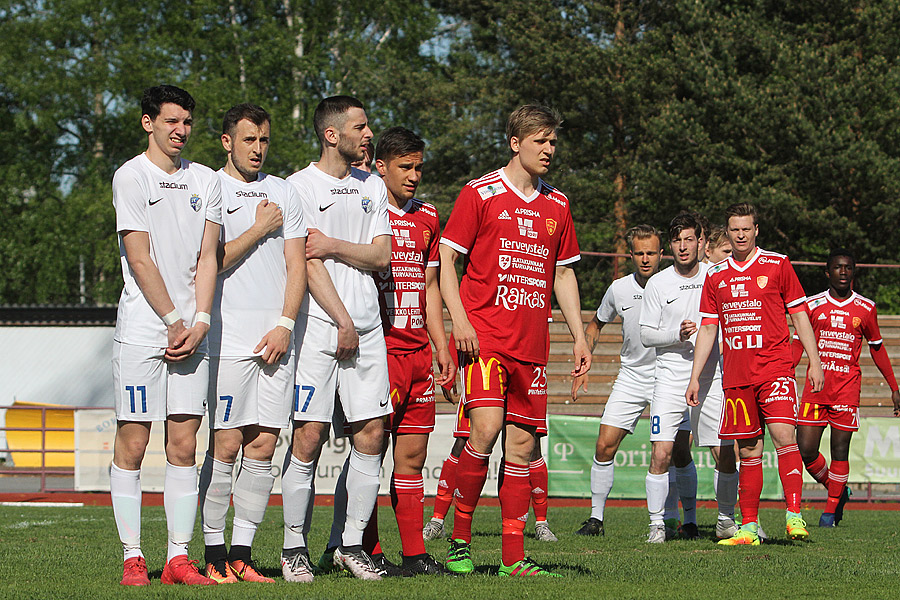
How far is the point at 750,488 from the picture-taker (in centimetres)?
861

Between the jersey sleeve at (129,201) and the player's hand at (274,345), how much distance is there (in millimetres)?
843

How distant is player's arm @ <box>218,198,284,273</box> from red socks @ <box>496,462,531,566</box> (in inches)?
74.0

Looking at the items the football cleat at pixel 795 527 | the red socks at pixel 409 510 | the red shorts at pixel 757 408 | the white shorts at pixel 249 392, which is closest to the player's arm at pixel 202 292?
the white shorts at pixel 249 392

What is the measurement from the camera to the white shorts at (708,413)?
9.41m

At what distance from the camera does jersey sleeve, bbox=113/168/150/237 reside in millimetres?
5629

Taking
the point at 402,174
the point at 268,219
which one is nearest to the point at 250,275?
the point at 268,219

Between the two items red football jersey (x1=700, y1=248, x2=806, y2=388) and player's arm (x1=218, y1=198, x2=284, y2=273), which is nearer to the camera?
player's arm (x1=218, y1=198, x2=284, y2=273)

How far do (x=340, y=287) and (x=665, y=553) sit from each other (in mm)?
3324

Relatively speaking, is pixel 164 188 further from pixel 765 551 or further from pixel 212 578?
pixel 765 551

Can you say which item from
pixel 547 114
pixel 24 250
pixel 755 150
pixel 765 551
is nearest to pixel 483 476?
pixel 547 114

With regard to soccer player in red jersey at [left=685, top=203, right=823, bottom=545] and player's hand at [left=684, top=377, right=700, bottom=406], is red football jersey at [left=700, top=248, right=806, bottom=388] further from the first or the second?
player's hand at [left=684, top=377, right=700, bottom=406]

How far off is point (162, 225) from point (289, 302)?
0.77m

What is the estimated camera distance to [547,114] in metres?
6.38

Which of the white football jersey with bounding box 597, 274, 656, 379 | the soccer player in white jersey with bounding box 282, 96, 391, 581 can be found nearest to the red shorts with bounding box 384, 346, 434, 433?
the soccer player in white jersey with bounding box 282, 96, 391, 581
